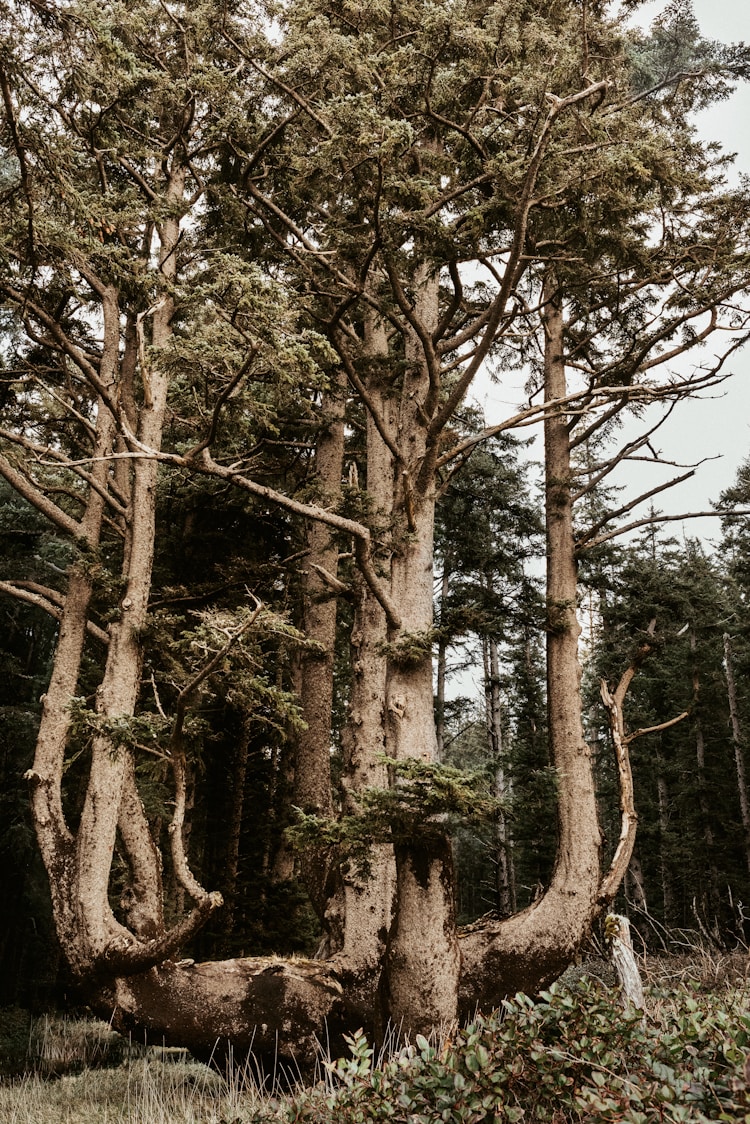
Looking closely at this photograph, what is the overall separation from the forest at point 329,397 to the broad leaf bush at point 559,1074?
144cm

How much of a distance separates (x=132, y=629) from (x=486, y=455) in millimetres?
8981

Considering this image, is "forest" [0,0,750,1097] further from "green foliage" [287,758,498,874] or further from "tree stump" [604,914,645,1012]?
A: "tree stump" [604,914,645,1012]

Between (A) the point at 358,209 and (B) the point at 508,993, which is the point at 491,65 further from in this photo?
(B) the point at 508,993

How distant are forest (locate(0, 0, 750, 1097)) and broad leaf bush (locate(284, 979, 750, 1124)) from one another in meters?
1.44

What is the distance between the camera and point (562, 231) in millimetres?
6027

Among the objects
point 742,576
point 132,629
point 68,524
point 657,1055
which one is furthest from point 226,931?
point 742,576

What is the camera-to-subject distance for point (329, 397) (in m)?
9.80

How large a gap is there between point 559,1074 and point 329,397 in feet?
27.5

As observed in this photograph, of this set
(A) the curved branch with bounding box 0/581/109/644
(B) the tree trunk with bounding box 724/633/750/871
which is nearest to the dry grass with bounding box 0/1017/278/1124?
(A) the curved branch with bounding box 0/581/109/644

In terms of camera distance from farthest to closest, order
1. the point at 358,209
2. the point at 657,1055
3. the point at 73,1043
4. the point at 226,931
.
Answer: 1. the point at 226,931
2. the point at 73,1043
3. the point at 358,209
4. the point at 657,1055

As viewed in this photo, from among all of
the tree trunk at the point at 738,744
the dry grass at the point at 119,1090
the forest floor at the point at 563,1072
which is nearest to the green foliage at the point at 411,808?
the forest floor at the point at 563,1072

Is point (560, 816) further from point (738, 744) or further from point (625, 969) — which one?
point (738, 744)

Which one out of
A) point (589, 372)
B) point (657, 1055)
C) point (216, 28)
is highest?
point (216, 28)

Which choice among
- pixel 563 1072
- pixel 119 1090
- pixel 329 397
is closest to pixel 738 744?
pixel 329 397
